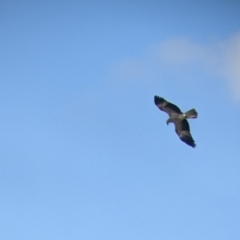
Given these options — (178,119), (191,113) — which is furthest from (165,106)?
(191,113)

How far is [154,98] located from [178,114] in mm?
973

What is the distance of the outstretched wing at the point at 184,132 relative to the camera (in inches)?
758

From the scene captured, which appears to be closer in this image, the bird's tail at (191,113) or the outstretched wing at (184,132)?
the bird's tail at (191,113)

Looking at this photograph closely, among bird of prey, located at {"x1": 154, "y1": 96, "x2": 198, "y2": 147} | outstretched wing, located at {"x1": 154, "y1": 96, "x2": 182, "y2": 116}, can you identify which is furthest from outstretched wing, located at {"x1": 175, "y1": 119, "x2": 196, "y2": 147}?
outstretched wing, located at {"x1": 154, "y1": 96, "x2": 182, "y2": 116}

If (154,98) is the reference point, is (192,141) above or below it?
below

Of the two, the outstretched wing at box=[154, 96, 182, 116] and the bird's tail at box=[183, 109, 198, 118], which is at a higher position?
the outstretched wing at box=[154, 96, 182, 116]

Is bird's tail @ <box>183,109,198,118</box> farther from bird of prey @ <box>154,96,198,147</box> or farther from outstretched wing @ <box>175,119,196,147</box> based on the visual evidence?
outstretched wing @ <box>175,119,196,147</box>

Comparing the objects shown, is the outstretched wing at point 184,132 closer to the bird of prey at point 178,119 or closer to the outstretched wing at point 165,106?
the bird of prey at point 178,119

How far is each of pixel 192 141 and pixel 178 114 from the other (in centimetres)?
102

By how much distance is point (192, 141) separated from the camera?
763 inches

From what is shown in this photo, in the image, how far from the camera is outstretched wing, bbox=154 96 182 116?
62.7 ft

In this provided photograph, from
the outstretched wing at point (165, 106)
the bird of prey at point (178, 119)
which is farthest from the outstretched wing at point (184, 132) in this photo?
the outstretched wing at point (165, 106)

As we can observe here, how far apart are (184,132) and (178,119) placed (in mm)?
502

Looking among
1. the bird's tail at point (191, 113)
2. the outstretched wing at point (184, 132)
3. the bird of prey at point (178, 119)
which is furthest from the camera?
the outstretched wing at point (184, 132)
